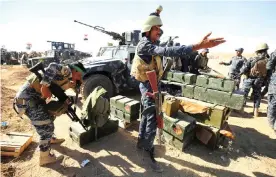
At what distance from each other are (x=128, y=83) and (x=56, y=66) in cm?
374

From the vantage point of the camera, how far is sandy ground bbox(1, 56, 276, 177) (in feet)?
9.70

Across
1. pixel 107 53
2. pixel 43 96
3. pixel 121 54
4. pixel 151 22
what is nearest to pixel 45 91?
pixel 43 96

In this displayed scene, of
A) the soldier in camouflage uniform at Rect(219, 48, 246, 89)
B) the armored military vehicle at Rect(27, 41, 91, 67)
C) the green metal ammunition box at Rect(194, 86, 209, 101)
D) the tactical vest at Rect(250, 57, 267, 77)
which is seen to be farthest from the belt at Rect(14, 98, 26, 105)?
the armored military vehicle at Rect(27, 41, 91, 67)

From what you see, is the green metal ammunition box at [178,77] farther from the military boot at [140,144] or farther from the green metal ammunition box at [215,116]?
the military boot at [140,144]

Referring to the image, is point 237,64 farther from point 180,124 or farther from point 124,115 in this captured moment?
point 124,115

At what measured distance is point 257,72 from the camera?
5.63 meters

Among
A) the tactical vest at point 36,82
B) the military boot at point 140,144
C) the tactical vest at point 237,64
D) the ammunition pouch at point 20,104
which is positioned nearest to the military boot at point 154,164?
the military boot at point 140,144

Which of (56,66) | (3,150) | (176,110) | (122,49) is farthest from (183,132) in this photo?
(122,49)

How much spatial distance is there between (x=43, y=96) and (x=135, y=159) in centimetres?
182

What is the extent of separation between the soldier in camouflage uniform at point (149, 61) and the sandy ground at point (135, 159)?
36 cm

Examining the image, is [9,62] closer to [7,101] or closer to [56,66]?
[7,101]

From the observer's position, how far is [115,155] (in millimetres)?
3387

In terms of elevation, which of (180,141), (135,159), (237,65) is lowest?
(135,159)

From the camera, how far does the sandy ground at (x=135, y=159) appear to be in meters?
2.96
